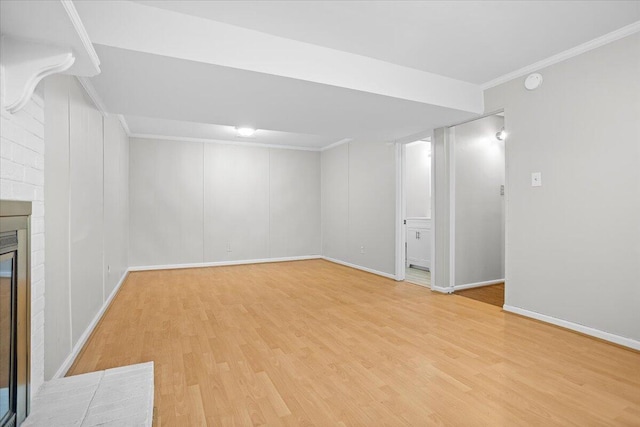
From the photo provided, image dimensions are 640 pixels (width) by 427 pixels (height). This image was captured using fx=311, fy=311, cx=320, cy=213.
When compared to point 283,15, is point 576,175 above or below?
below

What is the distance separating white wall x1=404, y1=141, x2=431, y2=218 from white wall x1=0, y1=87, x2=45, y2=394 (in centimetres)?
575

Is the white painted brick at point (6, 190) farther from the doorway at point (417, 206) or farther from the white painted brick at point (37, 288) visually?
the doorway at point (417, 206)

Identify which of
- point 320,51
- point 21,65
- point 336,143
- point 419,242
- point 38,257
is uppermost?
point 336,143

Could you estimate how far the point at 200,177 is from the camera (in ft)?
20.4

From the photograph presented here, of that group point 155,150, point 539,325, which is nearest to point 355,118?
point 539,325

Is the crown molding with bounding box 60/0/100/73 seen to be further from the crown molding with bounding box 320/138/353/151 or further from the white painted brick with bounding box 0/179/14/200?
the crown molding with bounding box 320/138/353/151

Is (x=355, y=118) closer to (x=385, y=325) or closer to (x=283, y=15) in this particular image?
(x=283, y=15)

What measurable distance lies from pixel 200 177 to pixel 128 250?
185cm

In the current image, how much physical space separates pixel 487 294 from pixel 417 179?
2.95 m

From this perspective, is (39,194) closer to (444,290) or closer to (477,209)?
(444,290)

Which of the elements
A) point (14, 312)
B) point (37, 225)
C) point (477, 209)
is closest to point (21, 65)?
point (37, 225)

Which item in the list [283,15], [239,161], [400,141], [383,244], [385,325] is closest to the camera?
[283,15]

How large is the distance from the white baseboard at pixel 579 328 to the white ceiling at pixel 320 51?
2.23 m

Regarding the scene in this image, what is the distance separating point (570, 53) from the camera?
281cm
